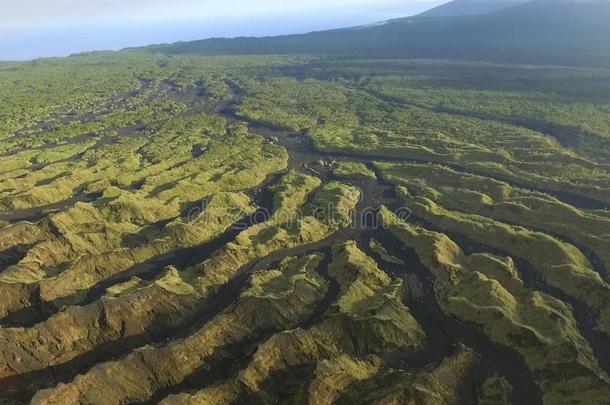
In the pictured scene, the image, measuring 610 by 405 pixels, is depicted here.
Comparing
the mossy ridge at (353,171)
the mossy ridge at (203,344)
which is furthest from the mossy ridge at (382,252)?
the mossy ridge at (353,171)

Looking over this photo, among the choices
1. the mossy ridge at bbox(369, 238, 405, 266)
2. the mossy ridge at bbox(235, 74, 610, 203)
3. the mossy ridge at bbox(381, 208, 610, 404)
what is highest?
the mossy ridge at bbox(381, 208, 610, 404)

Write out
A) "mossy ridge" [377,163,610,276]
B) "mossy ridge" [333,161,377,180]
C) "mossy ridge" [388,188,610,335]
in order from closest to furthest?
"mossy ridge" [388,188,610,335] → "mossy ridge" [377,163,610,276] → "mossy ridge" [333,161,377,180]

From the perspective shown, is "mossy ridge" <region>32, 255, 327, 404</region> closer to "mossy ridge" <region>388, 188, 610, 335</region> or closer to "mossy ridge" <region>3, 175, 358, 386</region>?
"mossy ridge" <region>3, 175, 358, 386</region>

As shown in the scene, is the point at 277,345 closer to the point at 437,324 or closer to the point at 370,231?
the point at 437,324

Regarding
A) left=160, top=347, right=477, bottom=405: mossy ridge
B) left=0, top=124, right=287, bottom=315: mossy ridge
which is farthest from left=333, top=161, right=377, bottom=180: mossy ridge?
left=160, top=347, right=477, bottom=405: mossy ridge

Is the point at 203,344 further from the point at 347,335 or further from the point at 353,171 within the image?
the point at 353,171

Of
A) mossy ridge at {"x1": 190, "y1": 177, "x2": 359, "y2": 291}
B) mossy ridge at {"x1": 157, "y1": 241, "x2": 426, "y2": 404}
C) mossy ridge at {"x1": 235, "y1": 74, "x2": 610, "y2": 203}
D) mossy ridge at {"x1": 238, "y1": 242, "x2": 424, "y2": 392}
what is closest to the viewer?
mossy ridge at {"x1": 157, "y1": 241, "x2": 426, "y2": 404}

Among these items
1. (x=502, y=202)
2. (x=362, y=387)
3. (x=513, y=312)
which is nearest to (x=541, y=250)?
(x=513, y=312)
